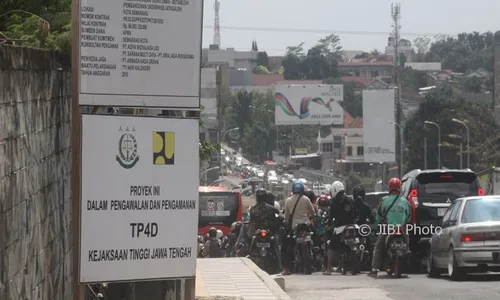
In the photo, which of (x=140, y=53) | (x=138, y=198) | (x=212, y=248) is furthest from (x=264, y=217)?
(x=140, y=53)

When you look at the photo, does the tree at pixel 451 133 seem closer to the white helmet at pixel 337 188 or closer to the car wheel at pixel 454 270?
the white helmet at pixel 337 188

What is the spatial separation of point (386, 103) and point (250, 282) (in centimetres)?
6934

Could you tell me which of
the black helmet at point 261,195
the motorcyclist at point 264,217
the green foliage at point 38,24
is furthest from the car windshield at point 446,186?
the green foliage at point 38,24

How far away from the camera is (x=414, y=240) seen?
21125 mm

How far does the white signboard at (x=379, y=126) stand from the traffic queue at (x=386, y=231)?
5930cm

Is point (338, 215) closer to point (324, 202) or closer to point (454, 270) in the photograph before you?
point (324, 202)

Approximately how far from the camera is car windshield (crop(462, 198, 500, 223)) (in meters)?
17.0

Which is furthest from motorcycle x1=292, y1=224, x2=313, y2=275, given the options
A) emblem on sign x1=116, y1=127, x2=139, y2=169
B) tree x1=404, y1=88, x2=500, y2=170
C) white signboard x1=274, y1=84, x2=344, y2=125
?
white signboard x1=274, y1=84, x2=344, y2=125

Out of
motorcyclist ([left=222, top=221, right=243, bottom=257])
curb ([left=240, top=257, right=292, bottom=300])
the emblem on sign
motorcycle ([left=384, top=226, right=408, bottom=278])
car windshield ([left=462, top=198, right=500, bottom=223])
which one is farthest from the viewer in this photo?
motorcyclist ([left=222, top=221, right=243, bottom=257])

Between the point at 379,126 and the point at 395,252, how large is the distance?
64.8 meters

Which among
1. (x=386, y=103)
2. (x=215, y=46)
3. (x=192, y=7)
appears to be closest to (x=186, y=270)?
(x=192, y=7)

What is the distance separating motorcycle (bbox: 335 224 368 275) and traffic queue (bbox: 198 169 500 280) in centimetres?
2

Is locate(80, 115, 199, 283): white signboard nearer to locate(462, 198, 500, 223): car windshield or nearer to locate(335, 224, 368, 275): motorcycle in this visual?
locate(462, 198, 500, 223): car windshield

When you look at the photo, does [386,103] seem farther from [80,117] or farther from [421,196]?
[80,117]
